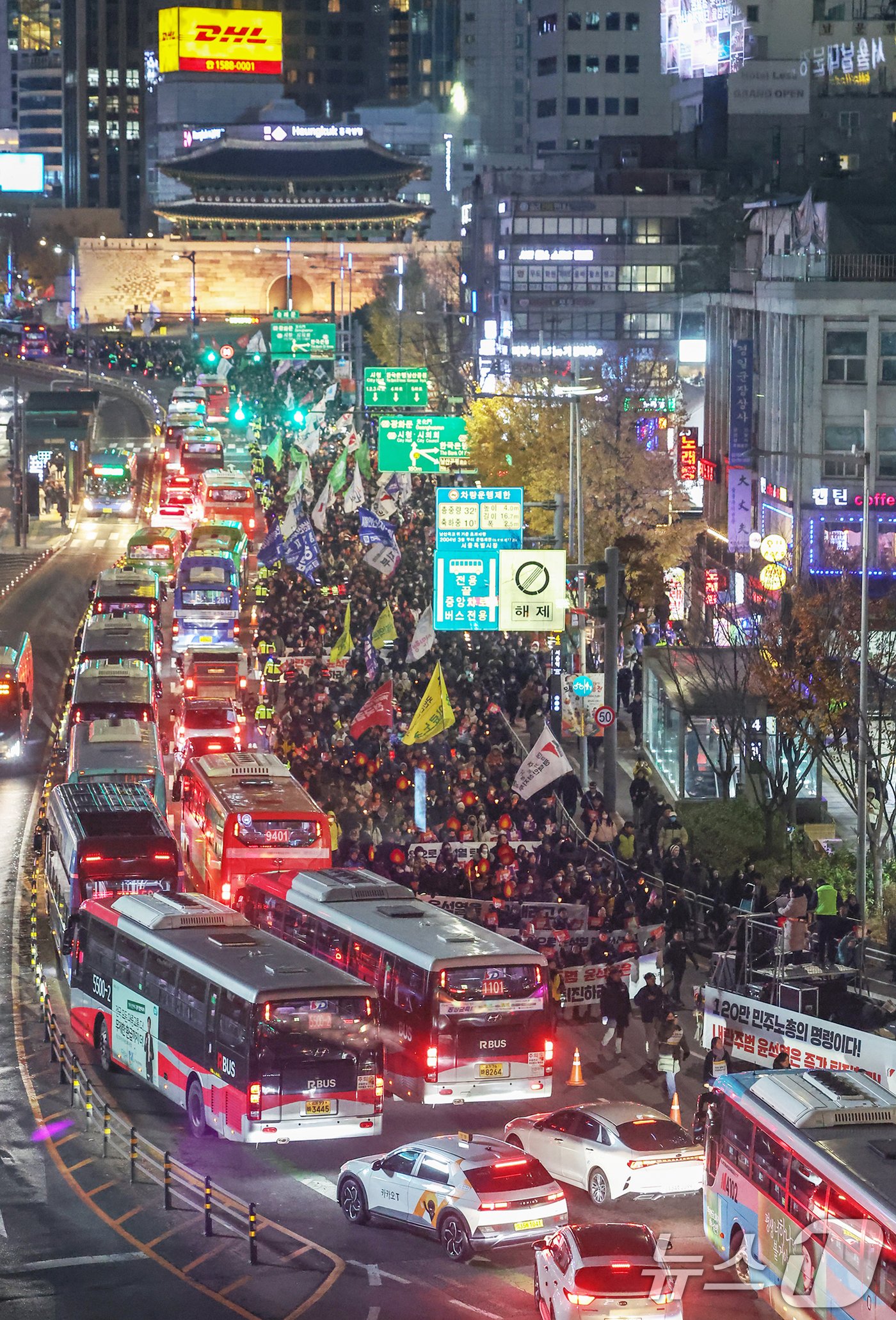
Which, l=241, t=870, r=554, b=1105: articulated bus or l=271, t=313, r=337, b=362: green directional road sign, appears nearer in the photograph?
l=241, t=870, r=554, b=1105: articulated bus

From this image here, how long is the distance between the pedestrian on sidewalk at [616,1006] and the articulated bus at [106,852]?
6.07m

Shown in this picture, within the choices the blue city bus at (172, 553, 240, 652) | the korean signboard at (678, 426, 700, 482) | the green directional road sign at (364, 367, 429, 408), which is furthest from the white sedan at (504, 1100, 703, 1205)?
the green directional road sign at (364, 367, 429, 408)

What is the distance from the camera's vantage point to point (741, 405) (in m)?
52.1

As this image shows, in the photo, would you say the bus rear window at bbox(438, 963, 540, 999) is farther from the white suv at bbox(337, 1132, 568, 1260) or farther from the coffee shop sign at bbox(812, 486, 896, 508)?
the coffee shop sign at bbox(812, 486, 896, 508)

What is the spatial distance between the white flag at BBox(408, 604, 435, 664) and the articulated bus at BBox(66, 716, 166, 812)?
5.19 meters

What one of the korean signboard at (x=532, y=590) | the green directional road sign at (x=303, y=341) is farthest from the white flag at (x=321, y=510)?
the green directional road sign at (x=303, y=341)

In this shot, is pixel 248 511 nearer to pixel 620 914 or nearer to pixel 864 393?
pixel 864 393

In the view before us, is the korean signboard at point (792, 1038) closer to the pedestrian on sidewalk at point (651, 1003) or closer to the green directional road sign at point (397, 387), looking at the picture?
the pedestrian on sidewalk at point (651, 1003)

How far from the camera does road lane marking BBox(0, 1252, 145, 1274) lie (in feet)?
58.5

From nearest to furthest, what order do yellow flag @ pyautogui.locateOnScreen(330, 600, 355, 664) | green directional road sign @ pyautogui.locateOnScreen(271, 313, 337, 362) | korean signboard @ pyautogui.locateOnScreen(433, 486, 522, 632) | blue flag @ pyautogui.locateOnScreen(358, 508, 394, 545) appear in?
korean signboard @ pyautogui.locateOnScreen(433, 486, 522, 632) < yellow flag @ pyautogui.locateOnScreen(330, 600, 355, 664) < blue flag @ pyautogui.locateOnScreen(358, 508, 394, 545) < green directional road sign @ pyautogui.locateOnScreen(271, 313, 337, 362)

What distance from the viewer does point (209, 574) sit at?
5559 centimetres

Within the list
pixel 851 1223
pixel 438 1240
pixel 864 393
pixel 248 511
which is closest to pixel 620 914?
pixel 438 1240

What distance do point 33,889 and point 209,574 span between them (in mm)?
23256

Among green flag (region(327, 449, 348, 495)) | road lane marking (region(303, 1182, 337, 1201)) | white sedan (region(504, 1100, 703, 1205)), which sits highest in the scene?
green flag (region(327, 449, 348, 495))
